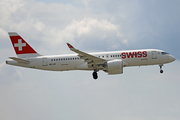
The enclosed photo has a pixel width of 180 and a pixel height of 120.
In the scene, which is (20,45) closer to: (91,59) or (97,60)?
(91,59)

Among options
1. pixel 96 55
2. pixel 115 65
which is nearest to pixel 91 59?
pixel 96 55

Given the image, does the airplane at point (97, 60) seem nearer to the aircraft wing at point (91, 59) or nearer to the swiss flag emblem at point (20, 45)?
the aircraft wing at point (91, 59)

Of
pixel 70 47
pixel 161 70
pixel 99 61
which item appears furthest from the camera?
pixel 161 70

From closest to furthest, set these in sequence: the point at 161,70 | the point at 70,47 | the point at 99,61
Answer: the point at 70,47, the point at 99,61, the point at 161,70

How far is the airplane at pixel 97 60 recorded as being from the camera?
40925 millimetres

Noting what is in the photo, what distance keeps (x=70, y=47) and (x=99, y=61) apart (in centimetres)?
580

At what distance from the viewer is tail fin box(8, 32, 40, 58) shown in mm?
44000

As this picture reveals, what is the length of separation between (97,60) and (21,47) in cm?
1375

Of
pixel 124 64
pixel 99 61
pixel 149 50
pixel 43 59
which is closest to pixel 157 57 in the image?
pixel 149 50

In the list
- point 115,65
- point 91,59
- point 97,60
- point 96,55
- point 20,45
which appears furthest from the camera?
point 20,45

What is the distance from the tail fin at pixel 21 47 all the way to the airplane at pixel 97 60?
0.61ft

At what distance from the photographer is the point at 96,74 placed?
139 feet

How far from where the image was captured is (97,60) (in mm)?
40750

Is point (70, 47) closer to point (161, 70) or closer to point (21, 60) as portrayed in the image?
point (21, 60)
